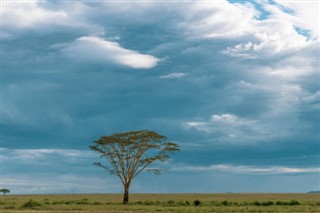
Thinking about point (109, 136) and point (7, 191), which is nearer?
point (109, 136)

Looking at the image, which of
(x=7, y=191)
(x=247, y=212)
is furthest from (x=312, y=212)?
(x=7, y=191)

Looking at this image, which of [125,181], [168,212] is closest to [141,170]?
[125,181]

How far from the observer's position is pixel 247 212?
55.2 metres

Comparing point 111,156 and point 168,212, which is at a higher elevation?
point 111,156

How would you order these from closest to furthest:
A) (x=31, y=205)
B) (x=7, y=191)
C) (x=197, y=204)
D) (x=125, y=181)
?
(x=31, y=205)
(x=197, y=204)
(x=125, y=181)
(x=7, y=191)

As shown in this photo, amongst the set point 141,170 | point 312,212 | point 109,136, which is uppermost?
point 109,136

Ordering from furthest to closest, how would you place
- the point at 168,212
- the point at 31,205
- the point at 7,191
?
the point at 7,191 → the point at 31,205 → the point at 168,212

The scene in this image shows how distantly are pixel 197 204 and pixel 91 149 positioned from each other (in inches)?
1083

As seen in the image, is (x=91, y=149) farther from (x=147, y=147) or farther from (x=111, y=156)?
(x=147, y=147)

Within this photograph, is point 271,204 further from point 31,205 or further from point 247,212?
point 31,205

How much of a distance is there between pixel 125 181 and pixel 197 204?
1955cm

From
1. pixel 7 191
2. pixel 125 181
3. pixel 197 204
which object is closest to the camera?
pixel 197 204

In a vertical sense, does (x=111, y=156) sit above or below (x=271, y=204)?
above

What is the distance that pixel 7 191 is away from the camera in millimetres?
183375
